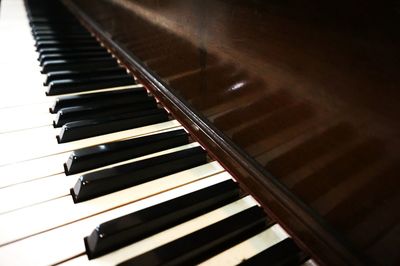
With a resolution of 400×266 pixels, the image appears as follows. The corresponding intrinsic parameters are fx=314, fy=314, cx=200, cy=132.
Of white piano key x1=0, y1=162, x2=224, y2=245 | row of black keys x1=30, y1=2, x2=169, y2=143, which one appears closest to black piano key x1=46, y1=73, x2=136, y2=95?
row of black keys x1=30, y1=2, x2=169, y2=143

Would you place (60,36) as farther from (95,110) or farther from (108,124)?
(108,124)

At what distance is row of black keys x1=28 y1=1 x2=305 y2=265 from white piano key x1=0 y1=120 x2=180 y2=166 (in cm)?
3

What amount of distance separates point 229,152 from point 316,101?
0.35 meters

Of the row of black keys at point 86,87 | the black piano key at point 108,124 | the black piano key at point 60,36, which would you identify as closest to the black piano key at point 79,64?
the row of black keys at point 86,87

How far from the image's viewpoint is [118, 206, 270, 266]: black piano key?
69cm

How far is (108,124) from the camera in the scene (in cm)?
115

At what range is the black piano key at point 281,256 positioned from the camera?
709mm

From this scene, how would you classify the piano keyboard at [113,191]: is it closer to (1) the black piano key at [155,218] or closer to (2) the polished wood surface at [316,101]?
(1) the black piano key at [155,218]

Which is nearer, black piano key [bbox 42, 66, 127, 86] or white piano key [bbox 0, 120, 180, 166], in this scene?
white piano key [bbox 0, 120, 180, 166]

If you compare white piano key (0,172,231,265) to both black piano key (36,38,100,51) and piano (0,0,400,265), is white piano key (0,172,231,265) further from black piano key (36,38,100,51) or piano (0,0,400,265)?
black piano key (36,38,100,51)

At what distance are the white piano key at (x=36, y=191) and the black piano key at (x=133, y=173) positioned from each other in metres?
0.04

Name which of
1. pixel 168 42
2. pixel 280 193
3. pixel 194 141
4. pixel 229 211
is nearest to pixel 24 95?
pixel 168 42

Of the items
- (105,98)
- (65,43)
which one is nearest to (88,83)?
(105,98)

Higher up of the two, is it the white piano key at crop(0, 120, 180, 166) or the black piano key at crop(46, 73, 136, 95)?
the black piano key at crop(46, 73, 136, 95)
